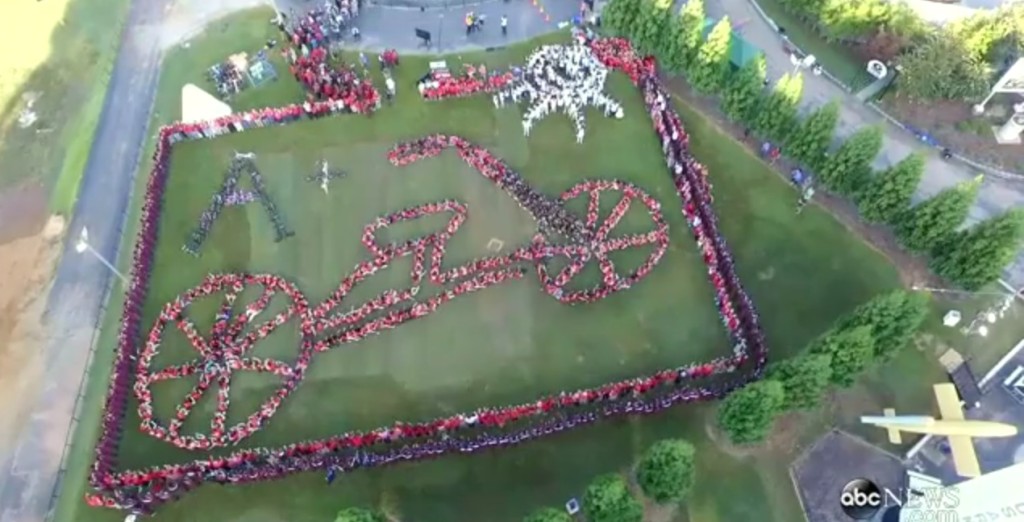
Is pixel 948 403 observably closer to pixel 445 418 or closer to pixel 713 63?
pixel 713 63

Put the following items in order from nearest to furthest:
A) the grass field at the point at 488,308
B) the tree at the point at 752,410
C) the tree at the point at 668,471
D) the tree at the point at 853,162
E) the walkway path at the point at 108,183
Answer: the tree at the point at 668,471, the tree at the point at 752,410, the grass field at the point at 488,308, the walkway path at the point at 108,183, the tree at the point at 853,162

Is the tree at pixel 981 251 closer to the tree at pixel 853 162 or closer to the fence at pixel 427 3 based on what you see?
the tree at pixel 853 162

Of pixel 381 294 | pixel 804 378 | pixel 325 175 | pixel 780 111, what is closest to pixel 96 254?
pixel 325 175

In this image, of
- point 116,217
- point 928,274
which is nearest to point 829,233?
point 928,274

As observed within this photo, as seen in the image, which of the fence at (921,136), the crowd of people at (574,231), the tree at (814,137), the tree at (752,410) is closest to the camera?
the tree at (752,410)

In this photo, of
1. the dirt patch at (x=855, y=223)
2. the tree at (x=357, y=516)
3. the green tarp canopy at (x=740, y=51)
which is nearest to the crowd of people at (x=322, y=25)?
the dirt patch at (x=855, y=223)

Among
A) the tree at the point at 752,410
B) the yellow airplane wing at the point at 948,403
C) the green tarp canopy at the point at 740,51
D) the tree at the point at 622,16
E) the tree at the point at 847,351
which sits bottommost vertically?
the yellow airplane wing at the point at 948,403

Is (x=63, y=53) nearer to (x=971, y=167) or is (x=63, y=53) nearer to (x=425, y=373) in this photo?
(x=425, y=373)

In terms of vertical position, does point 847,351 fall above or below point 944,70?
below
